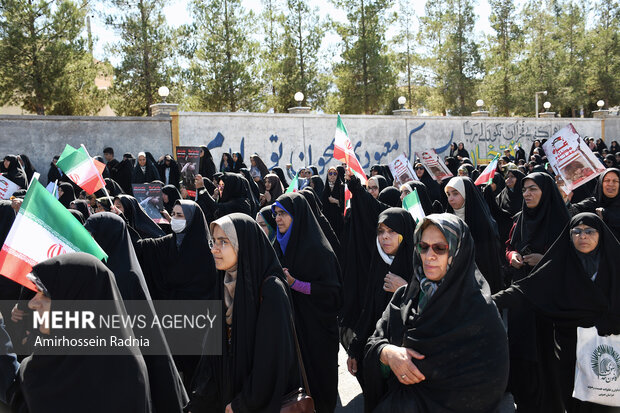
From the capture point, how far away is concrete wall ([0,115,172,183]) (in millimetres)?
12336

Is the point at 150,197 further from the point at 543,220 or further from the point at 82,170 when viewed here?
the point at 543,220

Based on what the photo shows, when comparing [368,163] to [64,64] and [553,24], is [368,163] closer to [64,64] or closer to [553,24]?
[64,64]

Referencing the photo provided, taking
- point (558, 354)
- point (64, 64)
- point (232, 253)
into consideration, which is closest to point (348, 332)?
point (558, 354)

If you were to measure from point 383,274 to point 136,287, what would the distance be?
4.51 ft

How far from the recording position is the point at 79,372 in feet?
6.41

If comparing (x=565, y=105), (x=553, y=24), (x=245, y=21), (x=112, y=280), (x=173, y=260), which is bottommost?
(x=173, y=260)

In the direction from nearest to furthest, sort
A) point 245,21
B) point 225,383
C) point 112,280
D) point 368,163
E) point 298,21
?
point 112,280 → point 225,383 → point 368,163 → point 245,21 → point 298,21

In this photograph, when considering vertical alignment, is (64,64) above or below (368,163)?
above

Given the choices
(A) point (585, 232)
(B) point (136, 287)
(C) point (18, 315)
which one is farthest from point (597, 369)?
(C) point (18, 315)

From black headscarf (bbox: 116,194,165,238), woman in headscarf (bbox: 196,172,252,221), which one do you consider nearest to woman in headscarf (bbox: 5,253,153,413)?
black headscarf (bbox: 116,194,165,238)

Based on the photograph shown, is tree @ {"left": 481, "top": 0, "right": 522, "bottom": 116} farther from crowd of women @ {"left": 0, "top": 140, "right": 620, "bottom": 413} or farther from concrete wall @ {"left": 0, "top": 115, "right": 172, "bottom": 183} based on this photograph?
crowd of women @ {"left": 0, "top": 140, "right": 620, "bottom": 413}

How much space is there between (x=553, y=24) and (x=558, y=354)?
34375 mm

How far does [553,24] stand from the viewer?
33.2 m

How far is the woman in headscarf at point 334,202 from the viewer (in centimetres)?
757
